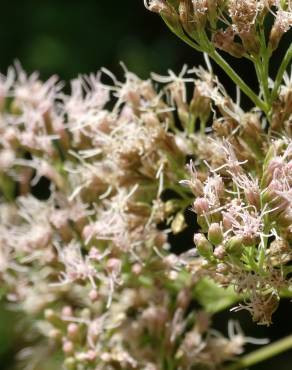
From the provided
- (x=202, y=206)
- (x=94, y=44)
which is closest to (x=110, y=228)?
(x=202, y=206)

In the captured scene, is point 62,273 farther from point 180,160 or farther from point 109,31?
point 109,31

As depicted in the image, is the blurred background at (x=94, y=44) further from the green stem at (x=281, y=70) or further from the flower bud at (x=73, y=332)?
the green stem at (x=281, y=70)

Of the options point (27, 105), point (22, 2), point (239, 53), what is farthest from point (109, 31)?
point (239, 53)

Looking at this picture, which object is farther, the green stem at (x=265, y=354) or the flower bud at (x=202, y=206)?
the green stem at (x=265, y=354)

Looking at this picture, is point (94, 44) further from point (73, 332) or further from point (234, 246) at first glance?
point (234, 246)

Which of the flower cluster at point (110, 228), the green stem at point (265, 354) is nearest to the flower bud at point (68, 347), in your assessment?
the flower cluster at point (110, 228)

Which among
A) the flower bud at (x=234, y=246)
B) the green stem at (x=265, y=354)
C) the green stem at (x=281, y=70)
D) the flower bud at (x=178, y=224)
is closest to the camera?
the flower bud at (x=234, y=246)
